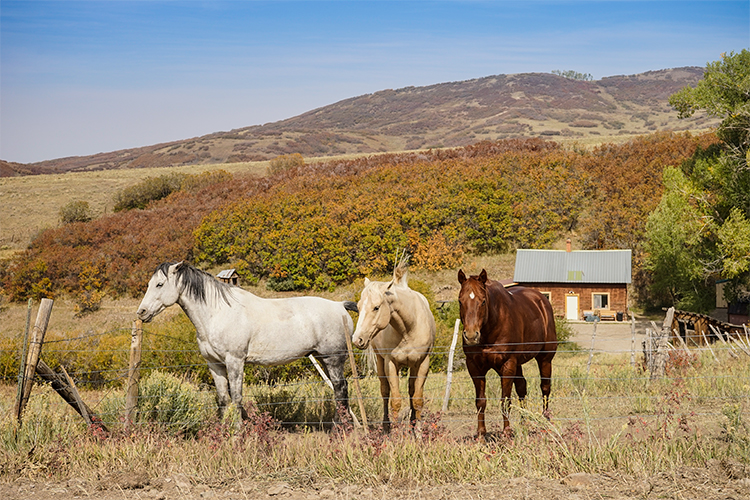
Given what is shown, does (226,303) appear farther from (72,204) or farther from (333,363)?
(72,204)

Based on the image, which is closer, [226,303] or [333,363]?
[226,303]

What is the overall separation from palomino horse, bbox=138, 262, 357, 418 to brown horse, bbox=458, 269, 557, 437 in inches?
67.0

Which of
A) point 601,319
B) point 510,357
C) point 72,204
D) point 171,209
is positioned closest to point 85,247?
point 171,209

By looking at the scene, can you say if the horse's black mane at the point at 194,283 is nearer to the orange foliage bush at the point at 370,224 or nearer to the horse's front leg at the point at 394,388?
the horse's front leg at the point at 394,388

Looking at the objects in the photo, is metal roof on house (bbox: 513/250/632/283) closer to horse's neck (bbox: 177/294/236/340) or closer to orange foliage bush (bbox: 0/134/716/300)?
orange foliage bush (bbox: 0/134/716/300)

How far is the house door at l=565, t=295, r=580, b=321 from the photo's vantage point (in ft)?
117

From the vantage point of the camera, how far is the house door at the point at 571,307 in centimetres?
3572

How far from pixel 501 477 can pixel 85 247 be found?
42069 mm

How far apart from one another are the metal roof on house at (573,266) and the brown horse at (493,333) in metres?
29.1

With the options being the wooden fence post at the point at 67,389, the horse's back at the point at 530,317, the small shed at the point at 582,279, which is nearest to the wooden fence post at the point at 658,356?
the horse's back at the point at 530,317

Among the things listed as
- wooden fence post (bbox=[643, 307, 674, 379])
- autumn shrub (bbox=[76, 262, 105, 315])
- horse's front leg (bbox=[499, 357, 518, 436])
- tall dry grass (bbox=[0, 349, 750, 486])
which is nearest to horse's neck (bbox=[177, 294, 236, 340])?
tall dry grass (bbox=[0, 349, 750, 486])

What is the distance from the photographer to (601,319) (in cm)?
3459

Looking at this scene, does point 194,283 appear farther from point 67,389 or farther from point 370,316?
point 370,316

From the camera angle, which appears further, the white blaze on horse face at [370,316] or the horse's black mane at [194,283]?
the horse's black mane at [194,283]
